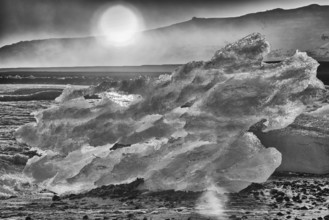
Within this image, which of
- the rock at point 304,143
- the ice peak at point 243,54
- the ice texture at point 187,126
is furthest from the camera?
the rock at point 304,143

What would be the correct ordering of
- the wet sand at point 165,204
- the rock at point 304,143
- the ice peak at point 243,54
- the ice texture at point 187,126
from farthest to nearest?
the rock at point 304,143, the ice peak at point 243,54, the ice texture at point 187,126, the wet sand at point 165,204

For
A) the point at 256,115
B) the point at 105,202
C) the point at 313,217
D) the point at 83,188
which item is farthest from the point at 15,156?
the point at 313,217

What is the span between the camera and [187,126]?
487 inches

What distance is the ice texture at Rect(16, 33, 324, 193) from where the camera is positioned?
12289 millimetres

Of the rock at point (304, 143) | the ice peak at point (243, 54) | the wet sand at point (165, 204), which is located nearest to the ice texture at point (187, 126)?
the ice peak at point (243, 54)

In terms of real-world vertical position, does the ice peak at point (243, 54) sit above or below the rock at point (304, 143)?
above

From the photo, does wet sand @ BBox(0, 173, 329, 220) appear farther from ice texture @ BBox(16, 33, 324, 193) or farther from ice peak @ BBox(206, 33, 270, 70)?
ice peak @ BBox(206, 33, 270, 70)

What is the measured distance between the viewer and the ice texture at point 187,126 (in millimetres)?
12289

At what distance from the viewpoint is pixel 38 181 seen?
1423 centimetres

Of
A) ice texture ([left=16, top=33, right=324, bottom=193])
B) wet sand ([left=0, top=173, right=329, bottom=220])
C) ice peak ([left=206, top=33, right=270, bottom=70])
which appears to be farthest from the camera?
ice peak ([left=206, top=33, right=270, bottom=70])

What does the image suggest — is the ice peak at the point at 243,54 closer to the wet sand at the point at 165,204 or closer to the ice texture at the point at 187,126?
the ice texture at the point at 187,126

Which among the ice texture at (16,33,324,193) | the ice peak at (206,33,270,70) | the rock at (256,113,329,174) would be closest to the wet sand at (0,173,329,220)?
the ice texture at (16,33,324,193)

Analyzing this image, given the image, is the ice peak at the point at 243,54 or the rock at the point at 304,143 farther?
the rock at the point at 304,143

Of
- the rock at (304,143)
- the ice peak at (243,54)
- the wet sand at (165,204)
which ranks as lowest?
the wet sand at (165,204)
